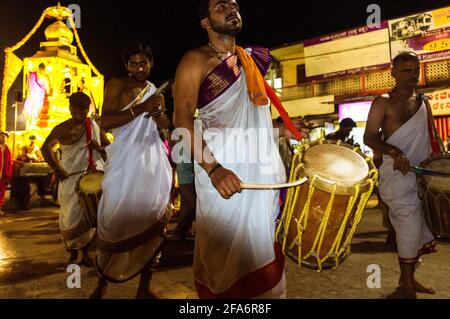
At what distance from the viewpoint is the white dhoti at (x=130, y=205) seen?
3.45 metres

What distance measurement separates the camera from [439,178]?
3.08 meters

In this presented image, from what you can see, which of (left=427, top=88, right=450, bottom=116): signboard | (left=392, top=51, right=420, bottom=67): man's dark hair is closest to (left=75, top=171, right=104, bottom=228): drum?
(left=392, top=51, right=420, bottom=67): man's dark hair

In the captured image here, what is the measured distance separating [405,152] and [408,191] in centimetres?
43

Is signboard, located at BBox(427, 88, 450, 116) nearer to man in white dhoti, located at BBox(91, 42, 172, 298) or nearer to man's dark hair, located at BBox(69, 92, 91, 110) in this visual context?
man's dark hair, located at BBox(69, 92, 91, 110)

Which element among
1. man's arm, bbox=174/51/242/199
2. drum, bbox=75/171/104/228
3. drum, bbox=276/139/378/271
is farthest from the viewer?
drum, bbox=75/171/104/228

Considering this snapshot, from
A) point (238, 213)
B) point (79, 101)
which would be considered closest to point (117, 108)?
point (79, 101)

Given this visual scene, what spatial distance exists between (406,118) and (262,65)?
194cm

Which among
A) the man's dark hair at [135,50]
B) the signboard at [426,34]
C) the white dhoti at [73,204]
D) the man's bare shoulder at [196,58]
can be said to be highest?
the signboard at [426,34]

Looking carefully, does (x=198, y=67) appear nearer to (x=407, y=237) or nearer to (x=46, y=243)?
(x=407, y=237)

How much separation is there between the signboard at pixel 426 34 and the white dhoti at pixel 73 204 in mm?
15057

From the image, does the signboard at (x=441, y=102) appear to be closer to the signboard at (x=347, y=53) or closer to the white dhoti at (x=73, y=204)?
the signboard at (x=347, y=53)

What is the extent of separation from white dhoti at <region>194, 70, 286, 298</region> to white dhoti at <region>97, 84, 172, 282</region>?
1.24 metres

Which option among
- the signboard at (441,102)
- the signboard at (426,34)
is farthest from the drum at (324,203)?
the signboard at (426,34)

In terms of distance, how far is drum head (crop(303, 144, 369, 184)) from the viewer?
2336 mm
